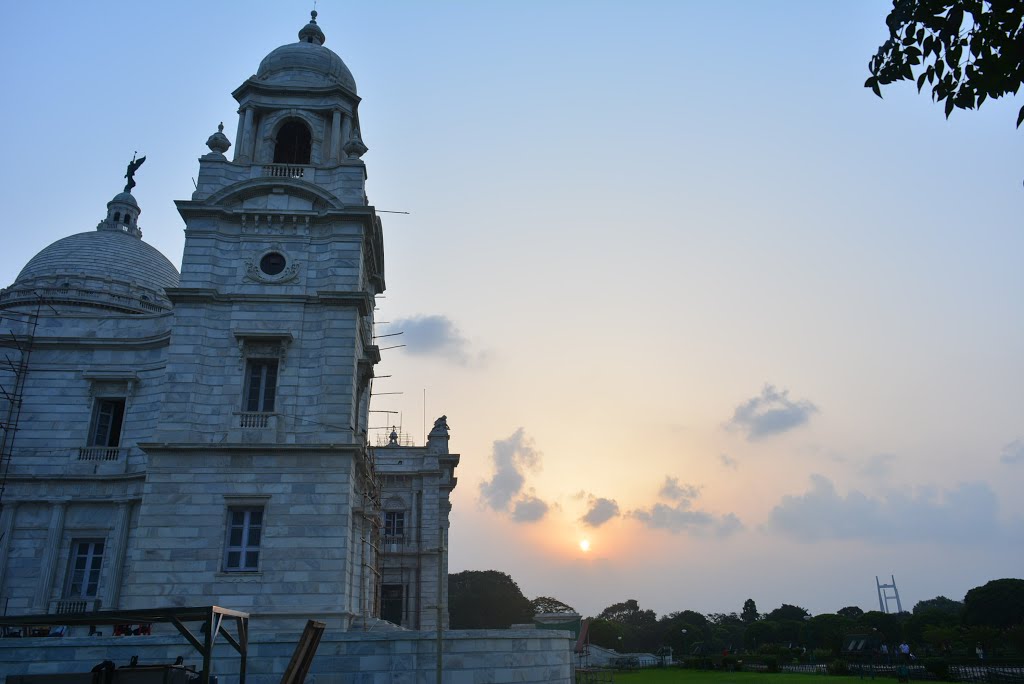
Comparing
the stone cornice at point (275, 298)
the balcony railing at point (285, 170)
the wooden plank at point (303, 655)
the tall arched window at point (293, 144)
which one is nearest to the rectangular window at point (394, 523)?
the stone cornice at point (275, 298)

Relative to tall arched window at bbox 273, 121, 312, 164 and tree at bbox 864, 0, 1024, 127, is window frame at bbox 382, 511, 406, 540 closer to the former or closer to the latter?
tall arched window at bbox 273, 121, 312, 164

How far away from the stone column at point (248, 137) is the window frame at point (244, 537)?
13926mm

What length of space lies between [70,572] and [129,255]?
2648 centimetres

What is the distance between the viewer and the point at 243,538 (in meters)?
24.8

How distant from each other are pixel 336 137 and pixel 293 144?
Result: 2200 millimetres

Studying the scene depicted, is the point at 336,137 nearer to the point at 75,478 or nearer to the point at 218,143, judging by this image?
the point at 218,143

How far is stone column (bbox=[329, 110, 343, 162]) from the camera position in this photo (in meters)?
31.5

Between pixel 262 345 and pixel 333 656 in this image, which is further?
pixel 262 345

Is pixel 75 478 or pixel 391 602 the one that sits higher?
pixel 75 478

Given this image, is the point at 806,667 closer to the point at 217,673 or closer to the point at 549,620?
the point at 549,620

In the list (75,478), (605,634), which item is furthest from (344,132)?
(605,634)

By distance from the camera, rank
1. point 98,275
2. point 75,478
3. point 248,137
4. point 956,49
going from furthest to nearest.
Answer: point 98,275 < point 248,137 < point 75,478 < point 956,49

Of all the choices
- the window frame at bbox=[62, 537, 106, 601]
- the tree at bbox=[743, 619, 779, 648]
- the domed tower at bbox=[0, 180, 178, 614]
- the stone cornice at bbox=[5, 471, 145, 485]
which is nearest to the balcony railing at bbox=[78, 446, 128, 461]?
the domed tower at bbox=[0, 180, 178, 614]

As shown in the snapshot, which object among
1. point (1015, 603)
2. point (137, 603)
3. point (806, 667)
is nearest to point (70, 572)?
point (137, 603)
